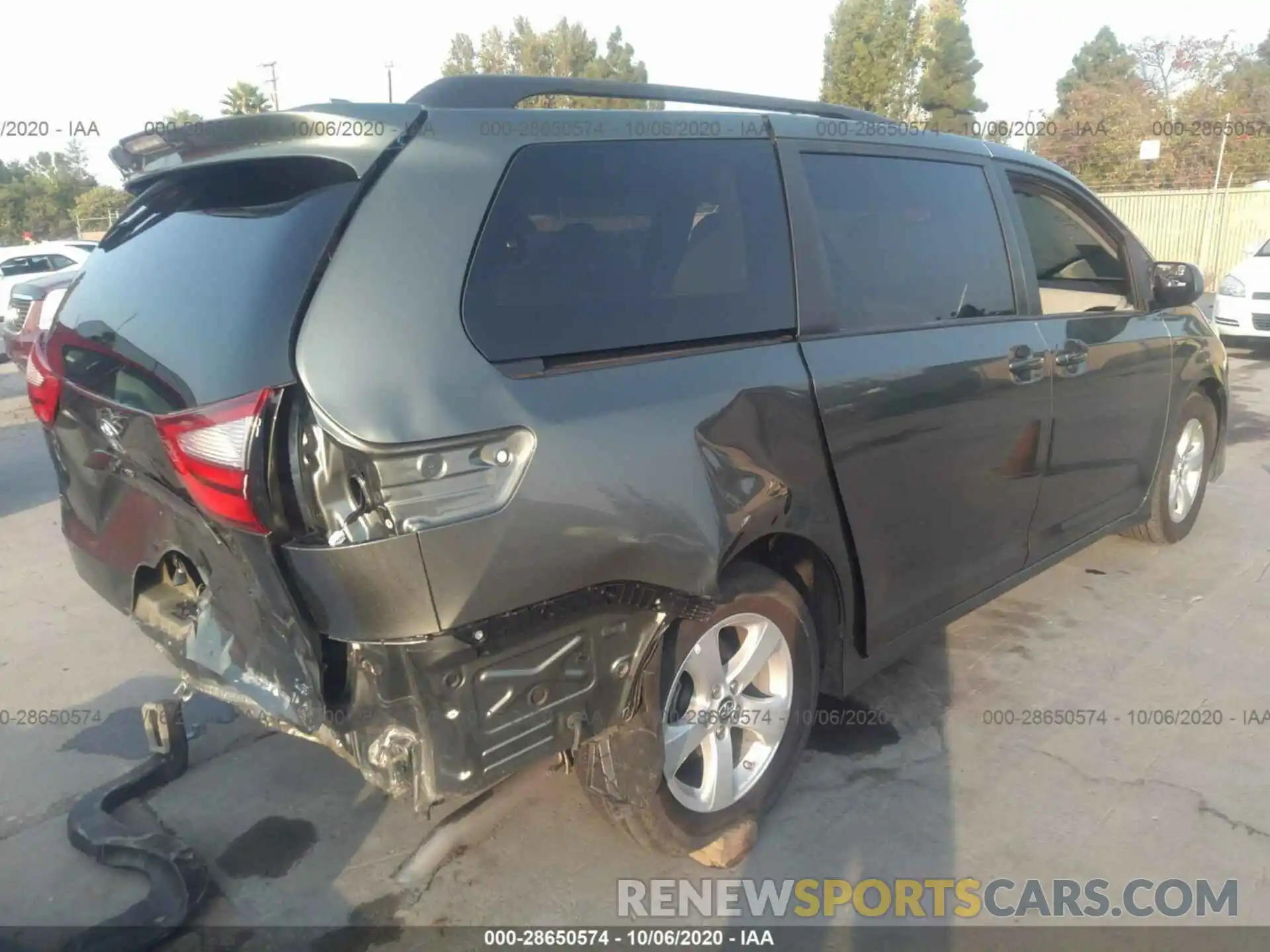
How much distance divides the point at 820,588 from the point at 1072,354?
160 cm

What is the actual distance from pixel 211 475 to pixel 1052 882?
242cm

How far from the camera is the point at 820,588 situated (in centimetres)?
291

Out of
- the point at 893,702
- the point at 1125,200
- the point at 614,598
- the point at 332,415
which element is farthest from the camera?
the point at 1125,200

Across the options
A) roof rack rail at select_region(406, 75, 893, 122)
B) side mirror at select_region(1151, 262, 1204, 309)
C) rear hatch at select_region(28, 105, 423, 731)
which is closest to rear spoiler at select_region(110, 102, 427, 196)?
rear hatch at select_region(28, 105, 423, 731)

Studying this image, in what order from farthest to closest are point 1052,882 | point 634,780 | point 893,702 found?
1. point 893,702
2. point 1052,882
3. point 634,780

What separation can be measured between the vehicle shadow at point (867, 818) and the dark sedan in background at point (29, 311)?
3963 millimetres

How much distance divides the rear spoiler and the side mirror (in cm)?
370

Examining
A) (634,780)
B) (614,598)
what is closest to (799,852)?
(634,780)

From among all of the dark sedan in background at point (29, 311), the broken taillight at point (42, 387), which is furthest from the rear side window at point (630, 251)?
the dark sedan in background at point (29, 311)

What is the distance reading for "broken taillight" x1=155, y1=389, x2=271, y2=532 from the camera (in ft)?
6.54

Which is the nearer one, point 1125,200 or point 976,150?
point 976,150

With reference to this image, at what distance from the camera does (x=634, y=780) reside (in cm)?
254

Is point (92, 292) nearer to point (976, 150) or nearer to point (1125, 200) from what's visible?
point (976, 150)

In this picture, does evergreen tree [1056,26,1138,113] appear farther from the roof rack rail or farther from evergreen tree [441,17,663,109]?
the roof rack rail
